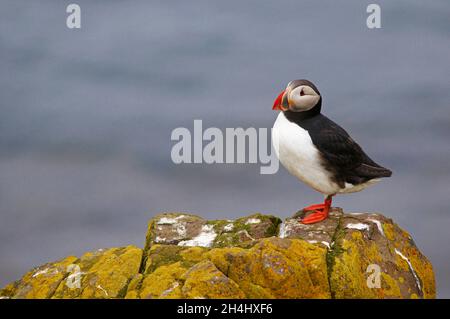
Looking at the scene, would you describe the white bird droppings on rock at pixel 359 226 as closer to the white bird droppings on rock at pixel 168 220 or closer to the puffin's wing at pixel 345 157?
the puffin's wing at pixel 345 157

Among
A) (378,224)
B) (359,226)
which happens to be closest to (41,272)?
(359,226)

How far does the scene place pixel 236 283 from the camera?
7773 millimetres

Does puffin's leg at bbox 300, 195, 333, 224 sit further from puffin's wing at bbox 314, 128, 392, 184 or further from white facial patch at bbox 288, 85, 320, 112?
white facial patch at bbox 288, 85, 320, 112

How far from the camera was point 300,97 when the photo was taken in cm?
978

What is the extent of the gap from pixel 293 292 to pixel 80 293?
3.00 m

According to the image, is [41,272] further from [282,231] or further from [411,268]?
[411,268]

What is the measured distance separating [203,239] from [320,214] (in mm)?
1890

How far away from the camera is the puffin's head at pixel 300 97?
32.1 ft

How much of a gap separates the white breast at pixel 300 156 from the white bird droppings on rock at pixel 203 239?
157cm

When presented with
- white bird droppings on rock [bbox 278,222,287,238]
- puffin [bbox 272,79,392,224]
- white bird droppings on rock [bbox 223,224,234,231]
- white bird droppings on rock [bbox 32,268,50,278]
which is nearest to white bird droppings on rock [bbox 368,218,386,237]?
puffin [bbox 272,79,392,224]

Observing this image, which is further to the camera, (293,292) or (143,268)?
(143,268)
